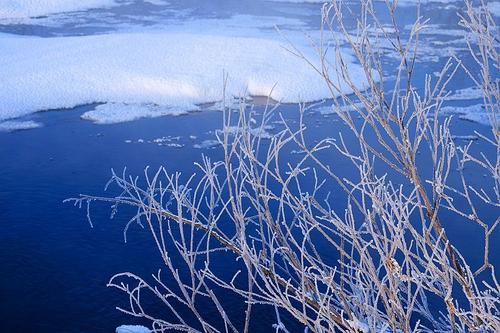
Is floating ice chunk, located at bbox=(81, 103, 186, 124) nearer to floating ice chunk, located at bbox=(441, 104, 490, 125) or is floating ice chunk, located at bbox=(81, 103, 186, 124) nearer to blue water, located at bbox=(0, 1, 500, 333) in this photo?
blue water, located at bbox=(0, 1, 500, 333)

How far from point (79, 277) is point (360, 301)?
275 centimetres

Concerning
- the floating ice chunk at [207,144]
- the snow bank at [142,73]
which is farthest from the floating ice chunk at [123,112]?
the floating ice chunk at [207,144]

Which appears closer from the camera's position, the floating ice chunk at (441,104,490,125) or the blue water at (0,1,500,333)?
the blue water at (0,1,500,333)

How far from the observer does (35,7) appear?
14.5 m

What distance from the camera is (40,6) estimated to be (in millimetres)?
14648

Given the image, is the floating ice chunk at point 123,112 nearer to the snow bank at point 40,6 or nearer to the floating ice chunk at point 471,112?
the floating ice chunk at point 471,112

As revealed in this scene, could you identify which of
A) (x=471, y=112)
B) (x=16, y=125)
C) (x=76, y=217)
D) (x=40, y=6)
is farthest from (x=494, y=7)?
(x=76, y=217)

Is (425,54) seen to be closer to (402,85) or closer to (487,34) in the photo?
(402,85)

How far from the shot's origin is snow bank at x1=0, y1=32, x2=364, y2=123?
753 cm

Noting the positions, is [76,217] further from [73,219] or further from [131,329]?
[131,329]

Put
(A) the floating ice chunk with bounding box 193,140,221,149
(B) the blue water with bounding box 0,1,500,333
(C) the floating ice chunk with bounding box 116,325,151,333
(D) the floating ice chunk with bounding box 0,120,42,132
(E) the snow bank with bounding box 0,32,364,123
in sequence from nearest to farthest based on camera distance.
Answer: (C) the floating ice chunk with bounding box 116,325,151,333
(B) the blue water with bounding box 0,1,500,333
(A) the floating ice chunk with bounding box 193,140,221,149
(D) the floating ice chunk with bounding box 0,120,42,132
(E) the snow bank with bounding box 0,32,364,123

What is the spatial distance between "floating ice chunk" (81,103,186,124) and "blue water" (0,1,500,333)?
15cm

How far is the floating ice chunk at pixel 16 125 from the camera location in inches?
257

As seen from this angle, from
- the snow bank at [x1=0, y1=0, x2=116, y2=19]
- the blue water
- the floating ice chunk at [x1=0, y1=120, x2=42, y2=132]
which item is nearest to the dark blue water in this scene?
the blue water
